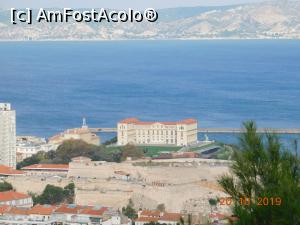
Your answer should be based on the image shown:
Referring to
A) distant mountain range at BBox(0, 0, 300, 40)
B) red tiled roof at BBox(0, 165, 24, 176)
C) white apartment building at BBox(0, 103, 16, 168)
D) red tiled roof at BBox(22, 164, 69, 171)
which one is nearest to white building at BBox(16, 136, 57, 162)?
white apartment building at BBox(0, 103, 16, 168)

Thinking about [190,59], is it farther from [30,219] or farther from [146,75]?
[30,219]

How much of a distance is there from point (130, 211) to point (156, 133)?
26.7ft

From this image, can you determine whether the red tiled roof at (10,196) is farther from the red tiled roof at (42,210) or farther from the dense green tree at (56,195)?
the red tiled roof at (42,210)

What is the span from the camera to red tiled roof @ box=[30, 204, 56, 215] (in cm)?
1405

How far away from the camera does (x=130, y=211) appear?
14.8m

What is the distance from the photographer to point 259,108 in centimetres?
3231

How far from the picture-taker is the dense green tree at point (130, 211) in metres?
14.5

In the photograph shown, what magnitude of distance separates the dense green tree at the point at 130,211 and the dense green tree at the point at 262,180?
10359 millimetres

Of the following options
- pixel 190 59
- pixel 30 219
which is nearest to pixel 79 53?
pixel 190 59

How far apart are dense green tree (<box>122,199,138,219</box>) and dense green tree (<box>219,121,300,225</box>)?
408 inches

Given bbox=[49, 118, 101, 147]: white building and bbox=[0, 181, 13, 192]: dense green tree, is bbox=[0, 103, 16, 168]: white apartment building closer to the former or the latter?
bbox=[49, 118, 101, 147]: white building

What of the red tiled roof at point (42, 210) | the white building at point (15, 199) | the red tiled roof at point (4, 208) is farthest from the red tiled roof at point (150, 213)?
the white building at point (15, 199)
